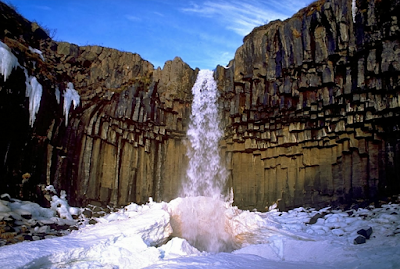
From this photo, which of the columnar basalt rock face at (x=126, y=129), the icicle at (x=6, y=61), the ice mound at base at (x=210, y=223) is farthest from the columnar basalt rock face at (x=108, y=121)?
the ice mound at base at (x=210, y=223)

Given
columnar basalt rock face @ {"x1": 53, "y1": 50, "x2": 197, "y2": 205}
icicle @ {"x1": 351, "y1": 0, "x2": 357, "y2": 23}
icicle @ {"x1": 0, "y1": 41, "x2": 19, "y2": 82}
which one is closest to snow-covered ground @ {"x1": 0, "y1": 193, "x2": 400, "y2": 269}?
columnar basalt rock face @ {"x1": 53, "y1": 50, "x2": 197, "y2": 205}

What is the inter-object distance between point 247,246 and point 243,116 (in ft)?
27.6

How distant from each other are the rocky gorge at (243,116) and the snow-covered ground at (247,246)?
2.98 meters

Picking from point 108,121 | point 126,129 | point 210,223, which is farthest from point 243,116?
point 108,121

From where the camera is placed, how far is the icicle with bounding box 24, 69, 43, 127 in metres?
15.0

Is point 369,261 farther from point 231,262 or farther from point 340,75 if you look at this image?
point 340,75

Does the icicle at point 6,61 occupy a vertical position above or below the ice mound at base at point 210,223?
above

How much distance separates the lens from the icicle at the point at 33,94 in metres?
15.0

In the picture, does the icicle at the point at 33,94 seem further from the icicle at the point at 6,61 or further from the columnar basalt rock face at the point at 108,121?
the icicle at the point at 6,61

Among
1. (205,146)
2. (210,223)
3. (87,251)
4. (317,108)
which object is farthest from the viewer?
(205,146)

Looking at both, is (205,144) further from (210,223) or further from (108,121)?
(108,121)

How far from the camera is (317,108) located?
15.3 meters

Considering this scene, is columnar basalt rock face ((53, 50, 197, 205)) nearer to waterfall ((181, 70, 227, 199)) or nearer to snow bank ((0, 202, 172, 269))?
waterfall ((181, 70, 227, 199))

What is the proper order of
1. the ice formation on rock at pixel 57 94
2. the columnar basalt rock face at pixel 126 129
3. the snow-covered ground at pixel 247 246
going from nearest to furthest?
the snow-covered ground at pixel 247 246 → the ice formation on rock at pixel 57 94 → the columnar basalt rock face at pixel 126 129
